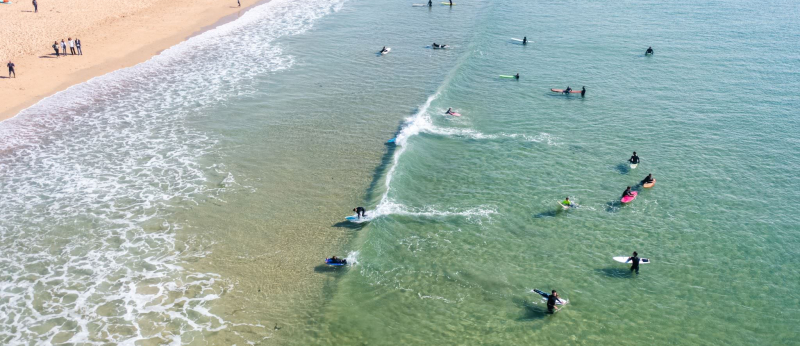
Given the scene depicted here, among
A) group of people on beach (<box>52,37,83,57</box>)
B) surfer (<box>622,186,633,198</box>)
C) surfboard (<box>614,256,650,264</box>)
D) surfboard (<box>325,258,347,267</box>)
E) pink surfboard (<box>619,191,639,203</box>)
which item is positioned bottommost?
surfboard (<box>614,256,650,264</box>)

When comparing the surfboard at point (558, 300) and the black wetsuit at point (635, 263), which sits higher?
the black wetsuit at point (635, 263)

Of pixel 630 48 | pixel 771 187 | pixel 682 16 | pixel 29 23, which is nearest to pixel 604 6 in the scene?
pixel 682 16

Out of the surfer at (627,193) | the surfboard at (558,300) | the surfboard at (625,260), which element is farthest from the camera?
the surfer at (627,193)

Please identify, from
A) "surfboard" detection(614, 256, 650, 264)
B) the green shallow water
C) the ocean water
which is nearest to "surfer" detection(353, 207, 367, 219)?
the ocean water

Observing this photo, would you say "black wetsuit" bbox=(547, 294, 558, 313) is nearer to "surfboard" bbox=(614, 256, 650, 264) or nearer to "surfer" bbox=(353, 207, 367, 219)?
"surfboard" bbox=(614, 256, 650, 264)

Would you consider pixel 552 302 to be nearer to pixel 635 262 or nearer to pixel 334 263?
pixel 635 262

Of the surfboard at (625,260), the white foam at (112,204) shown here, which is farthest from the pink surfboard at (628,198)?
the white foam at (112,204)

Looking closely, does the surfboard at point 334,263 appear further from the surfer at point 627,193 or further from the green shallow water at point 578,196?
the surfer at point 627,193
